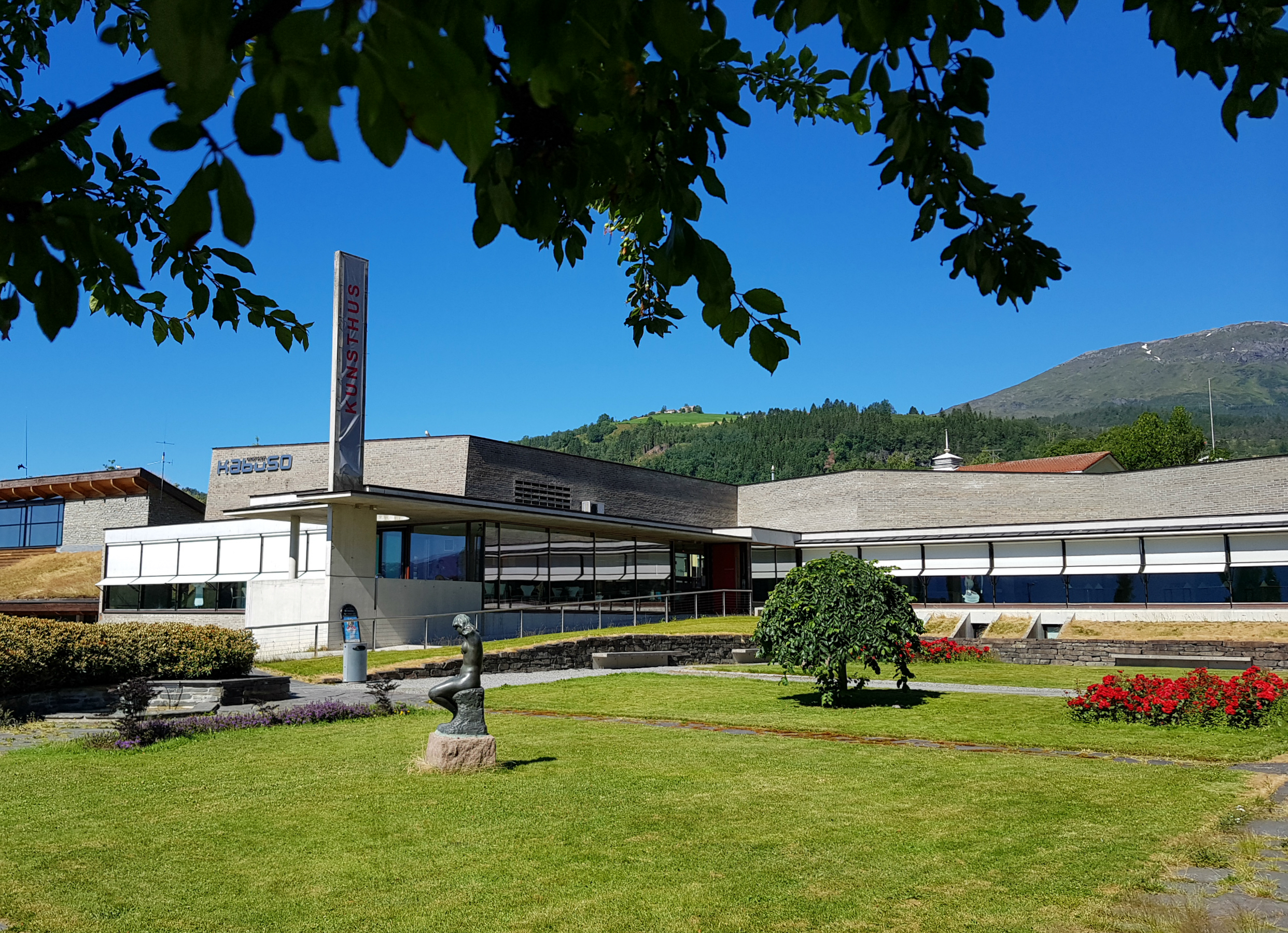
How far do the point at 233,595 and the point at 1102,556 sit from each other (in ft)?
91.5

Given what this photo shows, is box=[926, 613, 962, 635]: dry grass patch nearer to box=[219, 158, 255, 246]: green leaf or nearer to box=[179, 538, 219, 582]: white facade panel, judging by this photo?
box=[179, 538, 219, 582]: white facade panel

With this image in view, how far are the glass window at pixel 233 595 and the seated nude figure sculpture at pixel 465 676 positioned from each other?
23360 millimetres

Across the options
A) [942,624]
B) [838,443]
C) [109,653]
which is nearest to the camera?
[109,653]

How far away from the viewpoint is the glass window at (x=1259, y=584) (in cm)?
2956

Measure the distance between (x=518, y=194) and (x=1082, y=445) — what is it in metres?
99.7

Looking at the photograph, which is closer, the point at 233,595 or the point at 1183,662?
the point at 1183,662

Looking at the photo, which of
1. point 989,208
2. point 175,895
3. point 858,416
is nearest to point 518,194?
point 989,208

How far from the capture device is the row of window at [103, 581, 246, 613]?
31.7 metres

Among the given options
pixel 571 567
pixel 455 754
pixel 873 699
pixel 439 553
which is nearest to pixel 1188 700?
pixel 873 699

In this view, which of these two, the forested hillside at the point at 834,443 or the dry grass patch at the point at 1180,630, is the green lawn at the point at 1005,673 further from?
the forested hillside at the point at 834,443

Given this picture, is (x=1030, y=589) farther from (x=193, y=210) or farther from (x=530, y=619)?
(x=193, y=210)

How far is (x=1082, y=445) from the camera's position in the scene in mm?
93062

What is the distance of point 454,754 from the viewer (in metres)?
9.70

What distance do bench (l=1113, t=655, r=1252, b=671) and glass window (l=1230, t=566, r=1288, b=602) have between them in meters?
7.35
